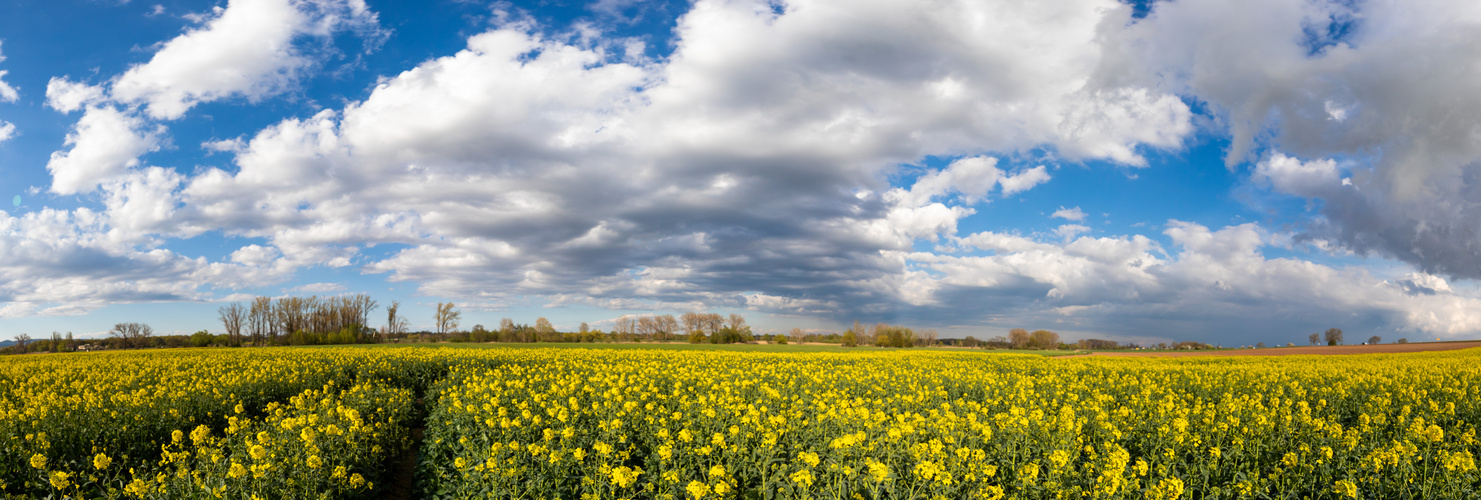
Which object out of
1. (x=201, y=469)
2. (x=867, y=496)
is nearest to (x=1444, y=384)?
(x=867, y=496)

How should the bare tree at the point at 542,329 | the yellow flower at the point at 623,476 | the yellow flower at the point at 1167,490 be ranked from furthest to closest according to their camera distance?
1. the bare tree at the point at 542,329
2. the yellow flower at the point at 1167,490
3. the yellow flower at the point at 623,476

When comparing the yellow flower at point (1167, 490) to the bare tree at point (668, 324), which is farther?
the bare tree at point (668, 324)

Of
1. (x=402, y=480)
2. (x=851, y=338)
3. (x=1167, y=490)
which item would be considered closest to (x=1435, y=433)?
(x=1167, y=490)

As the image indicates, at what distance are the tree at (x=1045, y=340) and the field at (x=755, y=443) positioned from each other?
97.2m

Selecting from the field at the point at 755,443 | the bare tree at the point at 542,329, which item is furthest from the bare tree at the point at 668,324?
the field at the point at 755,443

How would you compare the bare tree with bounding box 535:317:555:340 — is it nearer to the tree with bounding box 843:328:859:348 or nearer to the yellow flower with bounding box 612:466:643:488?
the tree with bounding box 843:328:859:348

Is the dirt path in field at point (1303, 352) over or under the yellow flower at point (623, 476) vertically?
under

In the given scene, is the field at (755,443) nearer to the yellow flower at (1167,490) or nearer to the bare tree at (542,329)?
the yellow flower at (1167,490)

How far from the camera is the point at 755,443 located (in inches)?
321

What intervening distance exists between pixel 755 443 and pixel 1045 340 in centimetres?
11522

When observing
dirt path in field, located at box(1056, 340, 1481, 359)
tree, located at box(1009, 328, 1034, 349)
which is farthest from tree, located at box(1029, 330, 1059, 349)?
dirt path in field, located at box(1056, 340, 1481, 359)

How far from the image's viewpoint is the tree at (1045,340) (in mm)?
106812

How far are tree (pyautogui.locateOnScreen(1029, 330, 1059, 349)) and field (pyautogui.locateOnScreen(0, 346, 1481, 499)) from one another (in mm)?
97224

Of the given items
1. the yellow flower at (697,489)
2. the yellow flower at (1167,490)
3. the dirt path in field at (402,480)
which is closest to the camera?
the yellow flower at (697,489)
